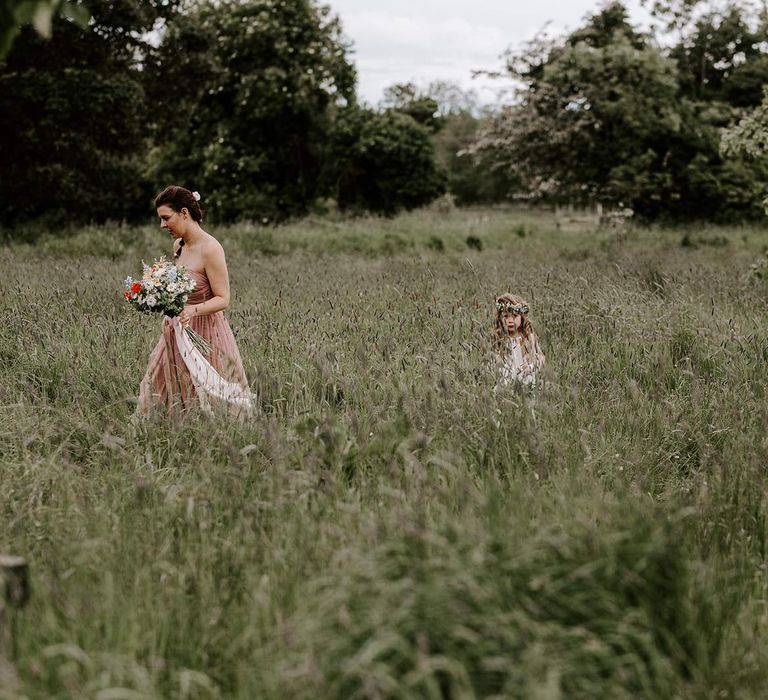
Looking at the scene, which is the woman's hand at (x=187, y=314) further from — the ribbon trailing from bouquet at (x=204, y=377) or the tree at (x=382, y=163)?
the tree at (x=382, y=163)

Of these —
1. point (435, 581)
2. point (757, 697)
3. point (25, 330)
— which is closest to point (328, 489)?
point (435, 581)

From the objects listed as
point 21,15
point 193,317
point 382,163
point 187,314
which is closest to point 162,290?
point 187,314

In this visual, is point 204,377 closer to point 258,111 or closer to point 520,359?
point 520,359

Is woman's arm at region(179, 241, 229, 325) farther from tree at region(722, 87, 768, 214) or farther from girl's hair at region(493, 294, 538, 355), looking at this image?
tree at region(722, 87, 768, 214)

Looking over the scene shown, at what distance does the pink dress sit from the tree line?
14.4m

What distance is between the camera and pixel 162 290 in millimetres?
4891

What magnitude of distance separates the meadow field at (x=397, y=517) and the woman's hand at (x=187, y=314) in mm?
666

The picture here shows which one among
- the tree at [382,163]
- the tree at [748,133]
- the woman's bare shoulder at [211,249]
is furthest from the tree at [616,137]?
the woman's bare shoulder at [211,249]

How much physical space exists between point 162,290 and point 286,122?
22.8 m

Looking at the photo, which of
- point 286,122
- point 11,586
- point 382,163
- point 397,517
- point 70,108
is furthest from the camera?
point 382,163

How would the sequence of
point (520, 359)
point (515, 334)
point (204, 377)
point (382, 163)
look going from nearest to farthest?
point (204, 377) → point (520, 359) → point (515, 334) → point (382, 163)

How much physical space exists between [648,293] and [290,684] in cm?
802

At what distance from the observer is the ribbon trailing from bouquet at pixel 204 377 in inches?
191

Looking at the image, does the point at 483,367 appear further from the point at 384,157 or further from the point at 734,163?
the point at 384,157
